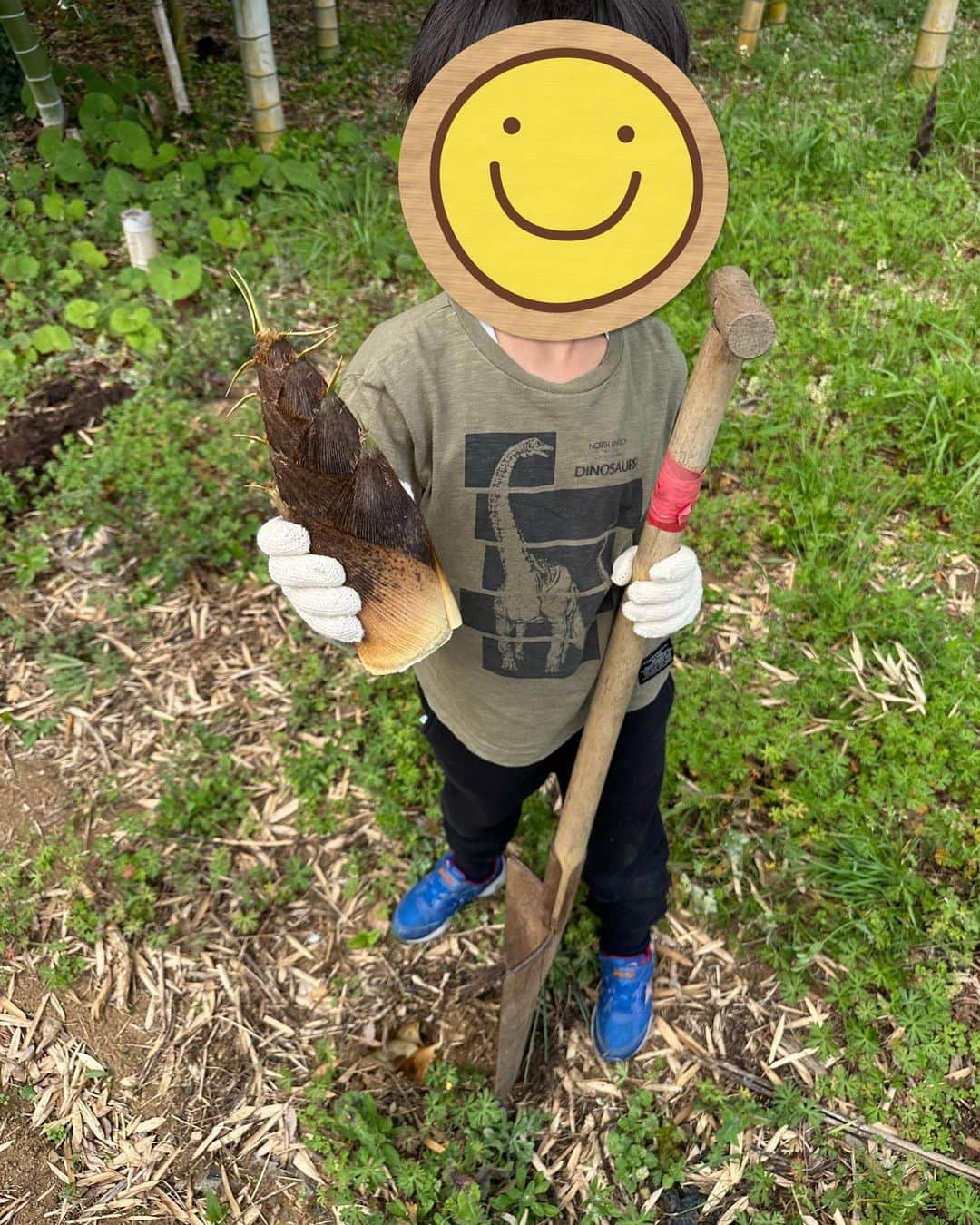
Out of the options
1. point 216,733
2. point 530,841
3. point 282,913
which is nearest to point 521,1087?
point 530,841

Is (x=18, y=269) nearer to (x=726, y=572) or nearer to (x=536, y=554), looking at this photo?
(x=726, y=572)

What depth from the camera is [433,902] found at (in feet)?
7.38

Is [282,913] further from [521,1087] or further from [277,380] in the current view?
[277,380]

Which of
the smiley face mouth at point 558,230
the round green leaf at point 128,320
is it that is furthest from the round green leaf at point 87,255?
the smiley face mouth at point 558,230

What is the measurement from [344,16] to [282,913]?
6.09 m

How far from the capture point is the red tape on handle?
114cm

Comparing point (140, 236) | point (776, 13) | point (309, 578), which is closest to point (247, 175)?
point (140, 236)

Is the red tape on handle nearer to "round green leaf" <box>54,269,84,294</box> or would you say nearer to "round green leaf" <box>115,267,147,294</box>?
"round green leaf" <box>115,267,147,294</box>

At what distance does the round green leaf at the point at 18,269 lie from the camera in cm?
387

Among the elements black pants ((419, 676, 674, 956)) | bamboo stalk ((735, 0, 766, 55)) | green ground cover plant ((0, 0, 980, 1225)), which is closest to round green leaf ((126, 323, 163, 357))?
green ground cover plant ((0, 0, 980, 1225))

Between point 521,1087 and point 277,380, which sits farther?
point 521,1087

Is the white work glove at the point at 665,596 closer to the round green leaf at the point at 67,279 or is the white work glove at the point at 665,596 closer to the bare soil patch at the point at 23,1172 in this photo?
the bare soil patch at the point at 23,1172

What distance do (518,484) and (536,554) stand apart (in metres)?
0.14

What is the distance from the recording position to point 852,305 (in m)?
3.66
